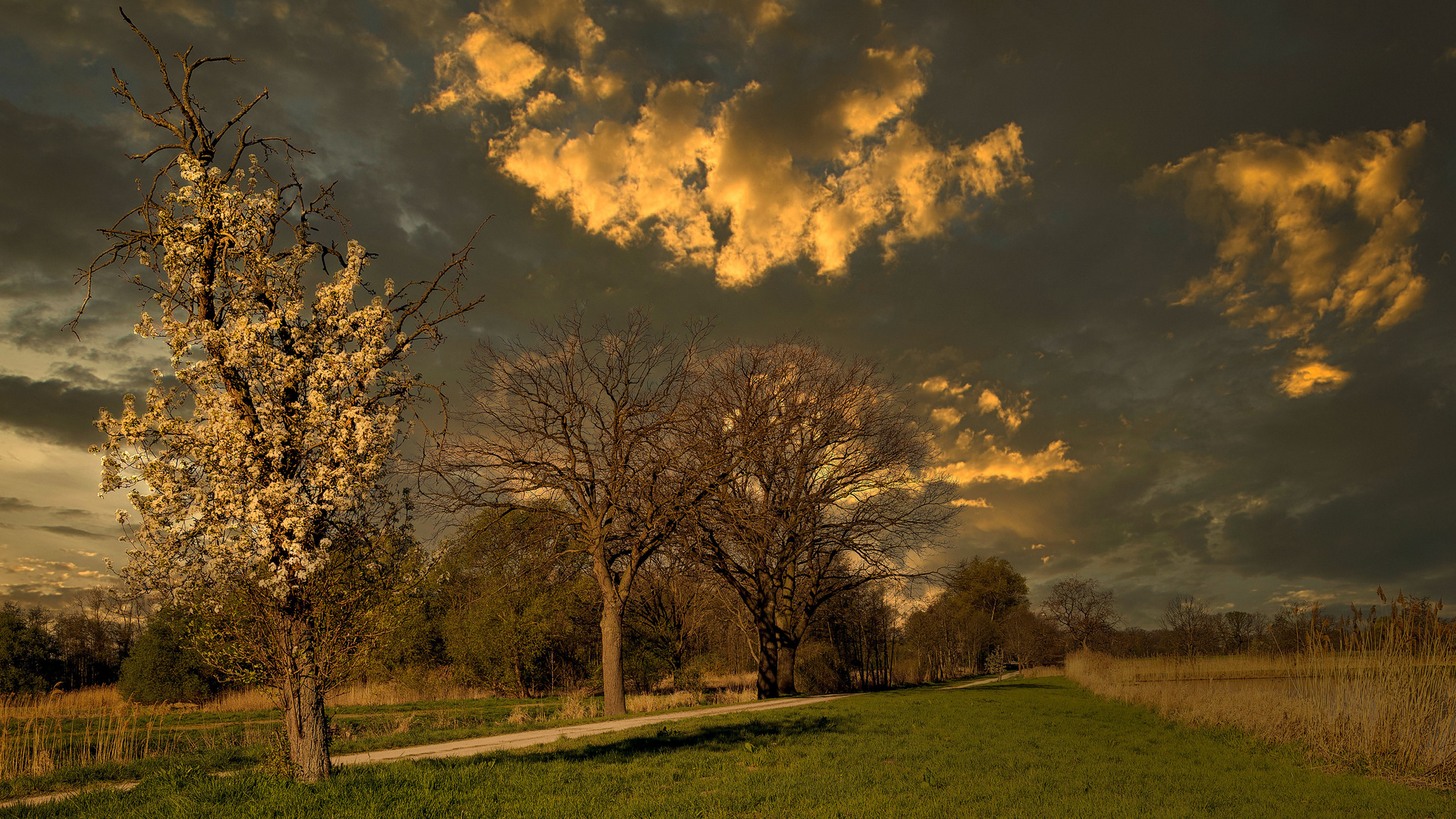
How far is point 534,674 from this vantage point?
109 ft

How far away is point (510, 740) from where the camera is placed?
521 inches

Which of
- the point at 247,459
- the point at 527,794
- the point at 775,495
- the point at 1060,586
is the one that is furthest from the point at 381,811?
the point at 1060,586

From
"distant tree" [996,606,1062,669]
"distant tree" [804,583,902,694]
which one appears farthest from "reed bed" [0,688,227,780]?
"distant tree" [996,606,1062,669]

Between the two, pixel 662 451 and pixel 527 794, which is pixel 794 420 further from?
pixel 527 794

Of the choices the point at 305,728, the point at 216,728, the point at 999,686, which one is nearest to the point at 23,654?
the point at 216,728

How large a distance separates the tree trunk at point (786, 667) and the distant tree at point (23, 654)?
36.2m

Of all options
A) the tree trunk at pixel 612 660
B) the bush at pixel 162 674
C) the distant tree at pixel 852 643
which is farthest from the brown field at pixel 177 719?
the distant tree at pixel 852 643

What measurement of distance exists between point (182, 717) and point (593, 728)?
16.8m

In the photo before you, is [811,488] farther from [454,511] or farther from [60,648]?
[60,648]

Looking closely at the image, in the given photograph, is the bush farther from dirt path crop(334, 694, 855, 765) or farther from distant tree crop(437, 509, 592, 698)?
dirt path crop(334, 694, 855, 765)

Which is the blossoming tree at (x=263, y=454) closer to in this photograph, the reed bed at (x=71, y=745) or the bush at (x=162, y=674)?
the reed bed at (x=71, y=745)

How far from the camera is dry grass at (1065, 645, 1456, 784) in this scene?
11.4 m

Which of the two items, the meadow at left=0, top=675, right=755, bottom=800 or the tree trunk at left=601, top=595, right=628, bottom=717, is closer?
the meadow at left=0, top=675, right=755, bottom=800

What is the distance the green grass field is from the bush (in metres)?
27.8
